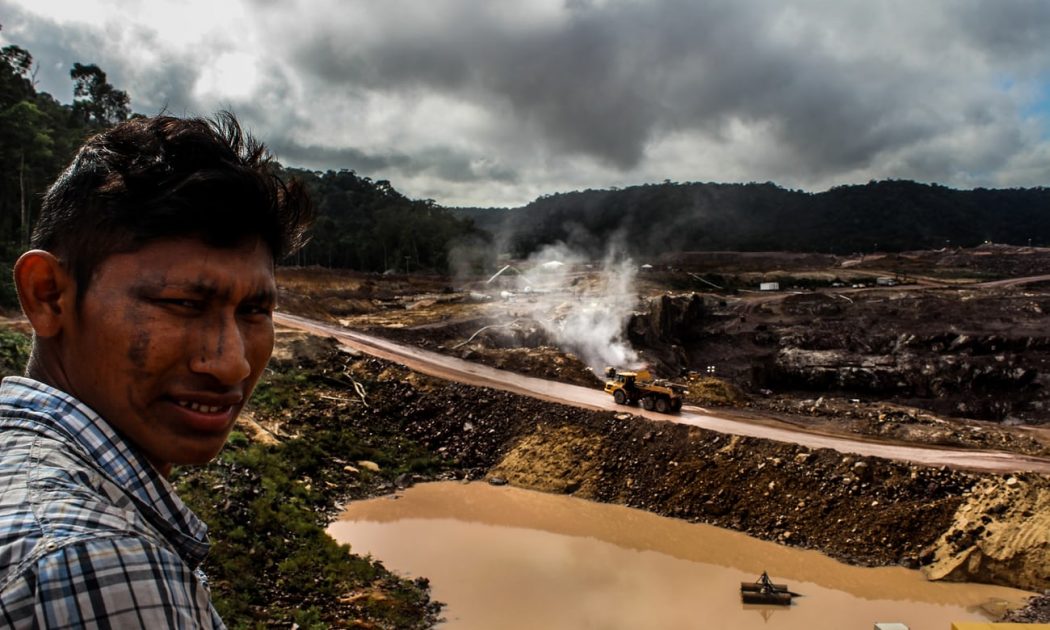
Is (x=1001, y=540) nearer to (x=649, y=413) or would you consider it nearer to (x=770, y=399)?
(x=649, y=413)

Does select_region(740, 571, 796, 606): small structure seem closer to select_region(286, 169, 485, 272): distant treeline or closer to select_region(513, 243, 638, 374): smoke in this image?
select_region(513, 243, 638, 374): smoke

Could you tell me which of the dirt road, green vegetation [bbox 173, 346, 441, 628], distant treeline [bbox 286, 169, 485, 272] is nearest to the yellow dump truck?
the dirt road

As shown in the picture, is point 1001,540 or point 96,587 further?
point 1001,540

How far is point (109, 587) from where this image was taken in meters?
0.83

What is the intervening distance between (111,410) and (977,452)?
25937 mm

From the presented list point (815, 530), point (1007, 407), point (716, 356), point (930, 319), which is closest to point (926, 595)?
point (815, 530)

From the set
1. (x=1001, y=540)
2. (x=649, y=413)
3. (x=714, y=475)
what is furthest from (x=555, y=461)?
(x=1001, y=540)

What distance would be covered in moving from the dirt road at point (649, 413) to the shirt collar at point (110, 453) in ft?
71.9

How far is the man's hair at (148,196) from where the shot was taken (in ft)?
4.27

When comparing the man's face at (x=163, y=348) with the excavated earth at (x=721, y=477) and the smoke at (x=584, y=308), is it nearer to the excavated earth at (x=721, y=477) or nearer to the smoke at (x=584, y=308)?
the excavated earth at (x=721, y=477)

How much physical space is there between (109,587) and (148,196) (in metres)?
0.79

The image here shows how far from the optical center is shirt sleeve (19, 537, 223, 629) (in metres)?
0.80

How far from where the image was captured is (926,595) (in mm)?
14922

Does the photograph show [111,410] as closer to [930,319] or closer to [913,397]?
[913,397]
